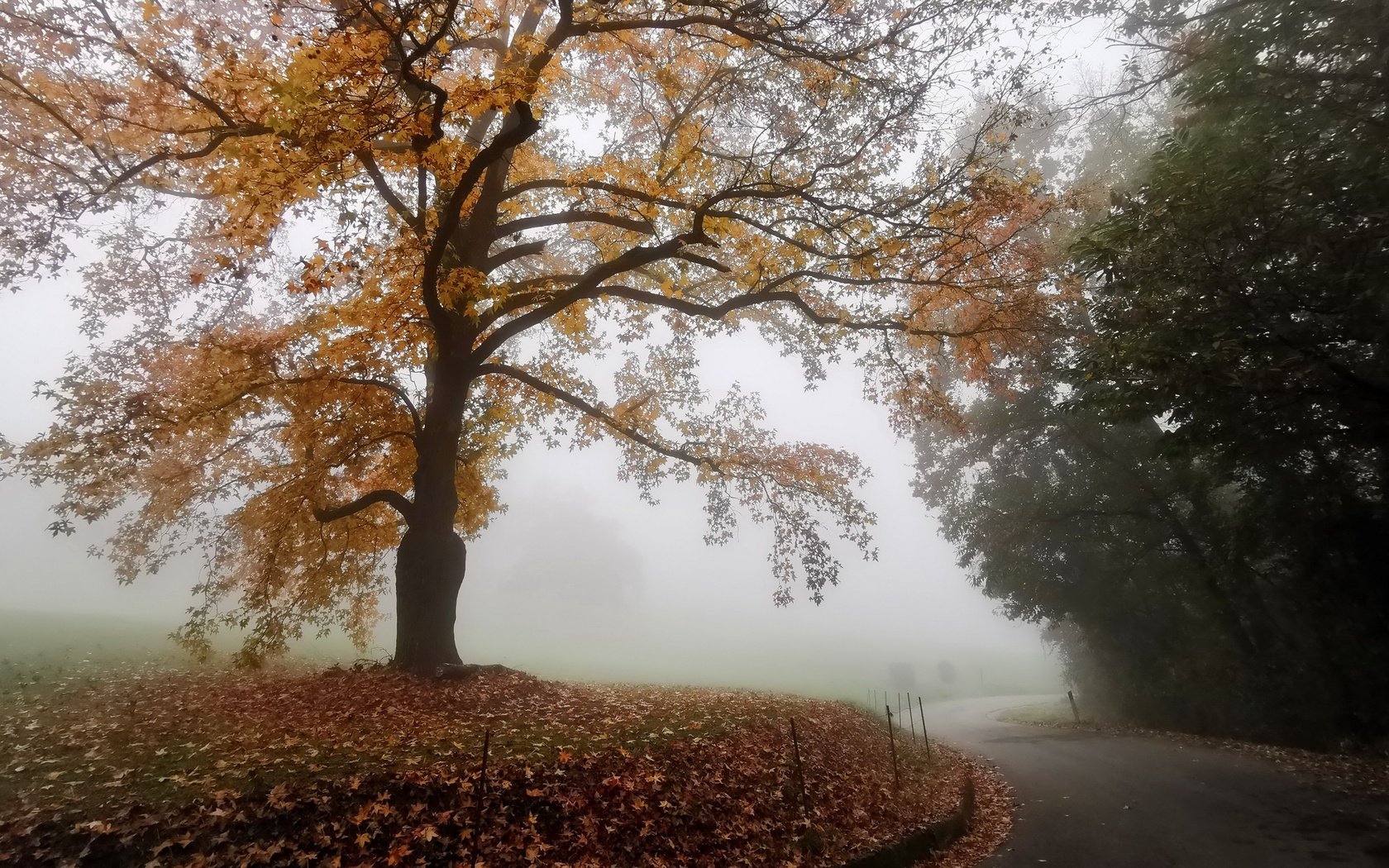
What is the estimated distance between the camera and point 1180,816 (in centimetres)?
805

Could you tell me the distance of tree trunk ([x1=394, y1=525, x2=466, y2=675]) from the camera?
9953mm

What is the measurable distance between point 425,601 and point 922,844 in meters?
7.98

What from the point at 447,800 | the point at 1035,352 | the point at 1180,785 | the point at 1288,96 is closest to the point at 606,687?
the point at 447,800

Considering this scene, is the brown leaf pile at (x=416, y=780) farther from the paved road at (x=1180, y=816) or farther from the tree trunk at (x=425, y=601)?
the paved road at (x=1180, y=816)

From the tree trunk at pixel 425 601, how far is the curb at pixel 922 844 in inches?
269

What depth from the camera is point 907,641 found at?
98.1 m

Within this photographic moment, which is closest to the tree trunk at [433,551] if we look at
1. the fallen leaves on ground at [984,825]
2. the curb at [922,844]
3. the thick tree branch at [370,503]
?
the thick tree branch at [370,503]

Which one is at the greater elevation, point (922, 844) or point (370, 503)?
point (370, 503)

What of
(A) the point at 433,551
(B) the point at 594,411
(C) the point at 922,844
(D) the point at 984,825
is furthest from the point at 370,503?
(D) the point at 984,825

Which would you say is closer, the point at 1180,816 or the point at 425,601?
the point at 1180,816

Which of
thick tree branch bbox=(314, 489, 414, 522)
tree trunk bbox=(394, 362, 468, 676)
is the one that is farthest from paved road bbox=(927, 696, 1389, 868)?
thick tree branch bbox=(314, 489, 414, 522)

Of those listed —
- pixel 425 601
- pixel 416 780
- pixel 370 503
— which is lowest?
pixel 416 780

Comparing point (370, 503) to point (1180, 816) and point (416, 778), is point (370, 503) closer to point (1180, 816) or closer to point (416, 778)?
point (416, 778)

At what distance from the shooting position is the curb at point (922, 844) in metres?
6.60
